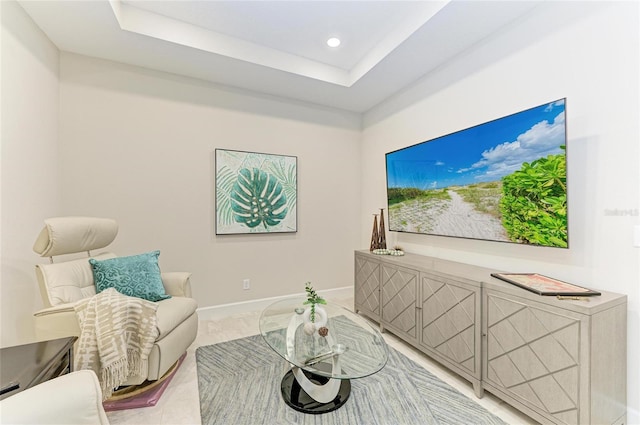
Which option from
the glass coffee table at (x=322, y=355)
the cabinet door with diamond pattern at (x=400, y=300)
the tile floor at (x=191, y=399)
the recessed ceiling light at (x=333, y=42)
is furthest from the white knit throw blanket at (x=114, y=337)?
the recessed ceiling light at (x=333, y=42)

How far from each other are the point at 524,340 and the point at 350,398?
110cm

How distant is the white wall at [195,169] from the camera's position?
2658mm

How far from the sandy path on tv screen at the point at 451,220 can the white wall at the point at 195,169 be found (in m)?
1.19

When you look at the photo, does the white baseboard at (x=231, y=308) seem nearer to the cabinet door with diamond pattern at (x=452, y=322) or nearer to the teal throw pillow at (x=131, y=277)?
the teal throw pillow at (x=131, y=277)

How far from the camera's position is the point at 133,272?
2.11 m

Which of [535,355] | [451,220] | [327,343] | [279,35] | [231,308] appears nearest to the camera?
[535,355]

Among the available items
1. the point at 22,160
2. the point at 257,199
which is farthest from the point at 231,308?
the point at 22,160

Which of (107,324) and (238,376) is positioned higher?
(107,324)

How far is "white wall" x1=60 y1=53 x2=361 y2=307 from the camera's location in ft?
8.72

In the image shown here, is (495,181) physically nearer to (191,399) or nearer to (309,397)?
(309,397)

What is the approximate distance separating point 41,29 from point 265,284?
3.07 meters

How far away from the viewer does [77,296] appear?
185 centimetres

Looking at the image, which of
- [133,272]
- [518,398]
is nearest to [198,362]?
[133,272]

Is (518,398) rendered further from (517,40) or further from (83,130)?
(83,130)
